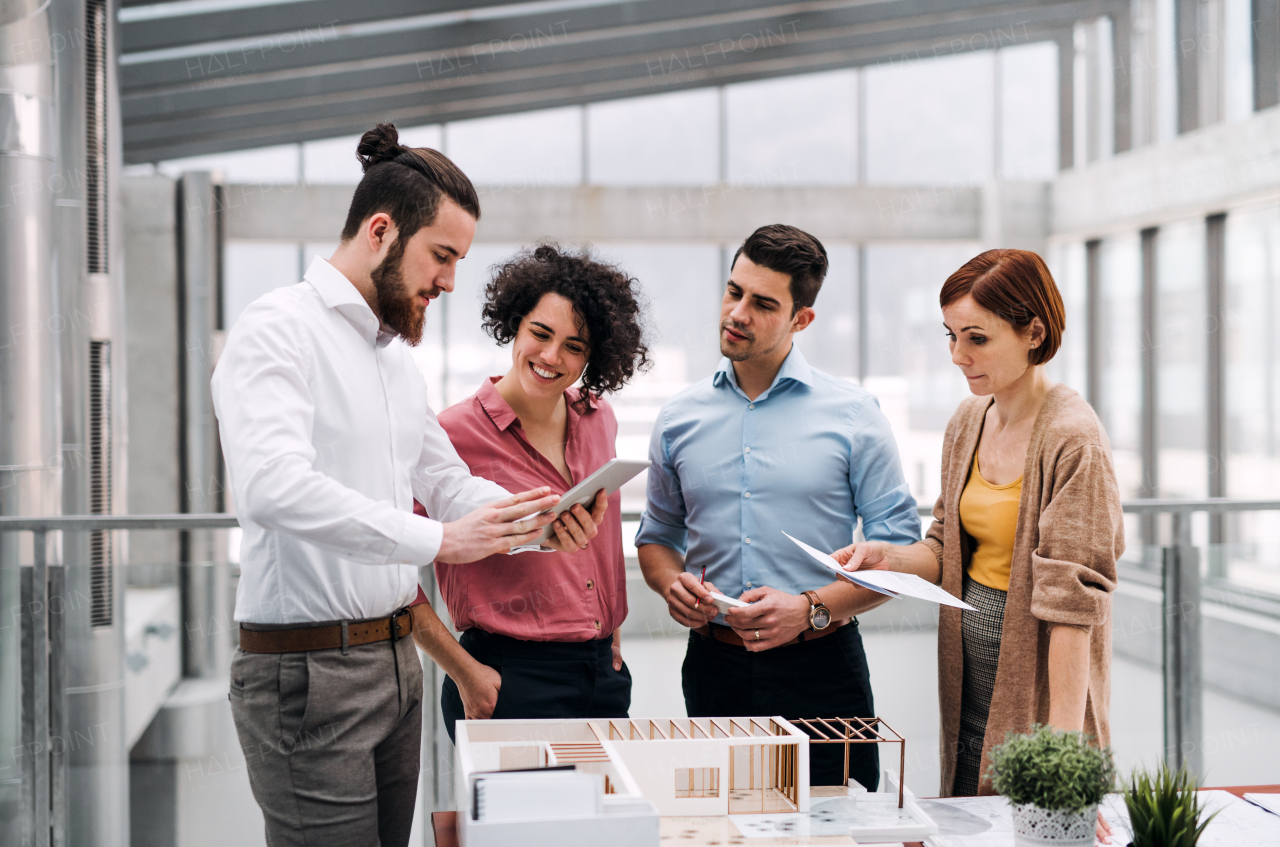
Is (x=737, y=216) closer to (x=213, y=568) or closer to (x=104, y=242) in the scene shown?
(x=104, y=242)

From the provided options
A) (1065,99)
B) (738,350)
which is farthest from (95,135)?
(1065,99)

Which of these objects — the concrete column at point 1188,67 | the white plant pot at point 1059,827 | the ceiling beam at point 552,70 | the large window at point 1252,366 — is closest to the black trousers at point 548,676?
the white plant pot at point 1059,827

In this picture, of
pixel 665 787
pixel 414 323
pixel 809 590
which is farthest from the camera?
pixel 809 590

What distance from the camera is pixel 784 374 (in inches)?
91.1

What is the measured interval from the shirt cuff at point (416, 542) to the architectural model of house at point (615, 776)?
29 centimetres

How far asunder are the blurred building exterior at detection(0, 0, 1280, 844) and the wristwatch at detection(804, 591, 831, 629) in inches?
59.0

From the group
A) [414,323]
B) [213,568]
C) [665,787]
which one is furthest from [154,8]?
[665,787]

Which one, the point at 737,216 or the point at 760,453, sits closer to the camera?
the point at 760,453

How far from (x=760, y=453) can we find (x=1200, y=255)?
6393 mm

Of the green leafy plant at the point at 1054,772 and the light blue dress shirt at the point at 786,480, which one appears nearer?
the green leafy plant at the point at 1054,772

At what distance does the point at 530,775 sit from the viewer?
4.52ft

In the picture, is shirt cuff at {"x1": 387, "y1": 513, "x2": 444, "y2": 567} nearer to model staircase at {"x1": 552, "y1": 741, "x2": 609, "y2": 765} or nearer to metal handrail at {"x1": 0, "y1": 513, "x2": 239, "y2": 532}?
model staircase at {"x1": 552, "y1": 741, "x2": 609, "y2": 765}

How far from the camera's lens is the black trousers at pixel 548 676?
204cm

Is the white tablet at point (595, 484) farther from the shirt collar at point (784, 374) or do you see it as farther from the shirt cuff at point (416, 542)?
the shirt collar at point (784, 374)
